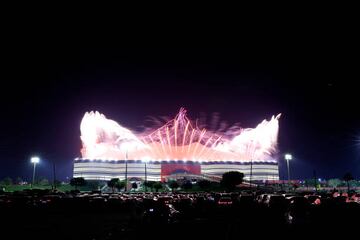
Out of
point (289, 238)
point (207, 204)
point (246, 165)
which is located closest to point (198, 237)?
point (289, 238)

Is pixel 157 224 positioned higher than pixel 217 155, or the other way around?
pixel 217 155

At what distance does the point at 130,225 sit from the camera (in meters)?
22.6

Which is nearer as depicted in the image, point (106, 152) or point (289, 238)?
point (289, 238)

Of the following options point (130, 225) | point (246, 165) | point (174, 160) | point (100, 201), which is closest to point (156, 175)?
point (174, 160)

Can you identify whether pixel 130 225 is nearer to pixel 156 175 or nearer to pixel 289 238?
pixel 289 238

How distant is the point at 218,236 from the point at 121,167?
551 feet

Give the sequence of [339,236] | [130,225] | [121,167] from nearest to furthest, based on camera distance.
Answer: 1. [339,236]
2. [130,225]
3. [121,167]

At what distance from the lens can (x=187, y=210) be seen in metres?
33.4

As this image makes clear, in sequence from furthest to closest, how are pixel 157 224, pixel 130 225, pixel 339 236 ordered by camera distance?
pixel 130 225 < pixel 157 224 < pixel 339 236

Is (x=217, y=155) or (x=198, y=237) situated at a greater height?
(x=217, y=155)

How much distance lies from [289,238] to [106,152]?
175 m

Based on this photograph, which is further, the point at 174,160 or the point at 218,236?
the point at 174,160

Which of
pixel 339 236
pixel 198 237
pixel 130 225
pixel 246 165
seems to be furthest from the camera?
pixel 246 165

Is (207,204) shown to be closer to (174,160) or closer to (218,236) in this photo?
(218,236)
